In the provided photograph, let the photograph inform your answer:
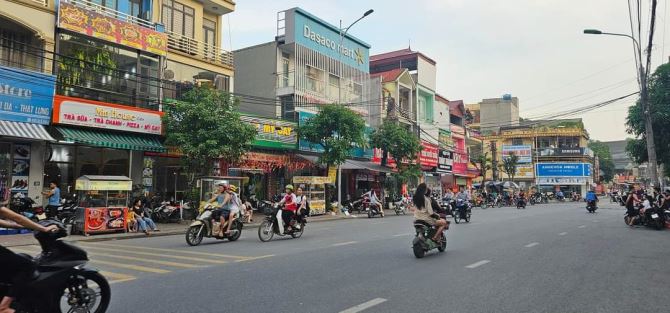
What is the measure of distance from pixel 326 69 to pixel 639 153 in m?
19.0

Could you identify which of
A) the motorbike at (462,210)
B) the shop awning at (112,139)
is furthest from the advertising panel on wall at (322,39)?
the motorbike at (462,210)

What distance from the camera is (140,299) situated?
611 cm

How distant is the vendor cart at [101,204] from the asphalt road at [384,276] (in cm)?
217

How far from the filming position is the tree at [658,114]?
24.5m

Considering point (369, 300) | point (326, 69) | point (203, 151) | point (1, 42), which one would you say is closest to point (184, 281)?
point (369, 300)

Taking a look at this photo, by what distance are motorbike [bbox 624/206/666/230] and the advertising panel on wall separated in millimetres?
16527

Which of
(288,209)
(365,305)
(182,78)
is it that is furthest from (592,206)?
(365,305)

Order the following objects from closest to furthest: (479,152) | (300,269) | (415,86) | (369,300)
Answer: (369,300), (300,269), (415,86), (479,152)

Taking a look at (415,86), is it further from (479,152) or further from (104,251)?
(104,251)

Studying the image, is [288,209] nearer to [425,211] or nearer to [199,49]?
[425,211]

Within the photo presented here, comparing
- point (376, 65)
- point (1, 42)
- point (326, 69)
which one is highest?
point (376, 65)

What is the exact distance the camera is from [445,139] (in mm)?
46531

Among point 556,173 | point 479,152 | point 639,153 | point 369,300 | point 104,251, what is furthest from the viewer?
point 556,173

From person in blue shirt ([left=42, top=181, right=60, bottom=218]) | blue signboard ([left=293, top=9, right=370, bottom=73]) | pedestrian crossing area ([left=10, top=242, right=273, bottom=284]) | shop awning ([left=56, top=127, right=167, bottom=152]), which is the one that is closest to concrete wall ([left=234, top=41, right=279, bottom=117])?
blue signboard ([left=293, top=9, right=370, bottom=73])
